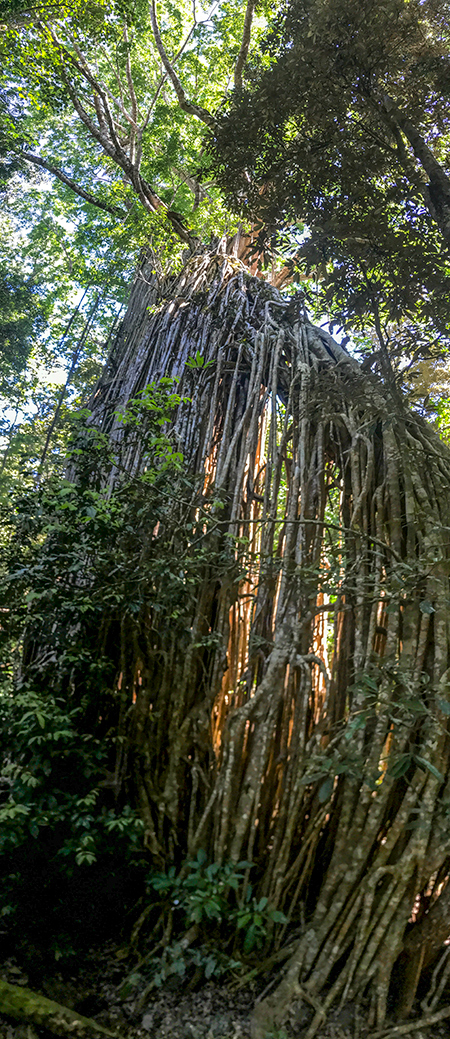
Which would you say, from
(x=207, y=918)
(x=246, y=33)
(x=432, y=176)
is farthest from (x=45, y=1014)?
(x=246, y=33)

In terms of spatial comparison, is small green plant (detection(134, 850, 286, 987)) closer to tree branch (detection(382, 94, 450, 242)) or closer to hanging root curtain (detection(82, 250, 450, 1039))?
hanging root curtain (detection(82, 250, 450, 1039))

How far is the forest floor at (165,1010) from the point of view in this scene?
2.01 m

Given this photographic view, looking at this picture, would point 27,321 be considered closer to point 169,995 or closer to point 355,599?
point 355,599

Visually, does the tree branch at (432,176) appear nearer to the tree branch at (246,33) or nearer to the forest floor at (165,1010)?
the forest floor at (165,1010)

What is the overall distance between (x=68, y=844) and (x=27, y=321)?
9.96 meters

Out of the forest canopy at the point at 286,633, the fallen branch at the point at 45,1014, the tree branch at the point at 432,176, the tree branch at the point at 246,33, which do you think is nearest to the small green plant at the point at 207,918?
the forest canopy at the point at 286,633

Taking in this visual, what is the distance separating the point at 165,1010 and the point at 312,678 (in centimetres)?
146

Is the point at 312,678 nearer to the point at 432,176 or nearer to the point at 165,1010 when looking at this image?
the point at 165,1010

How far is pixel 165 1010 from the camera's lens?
2225mm

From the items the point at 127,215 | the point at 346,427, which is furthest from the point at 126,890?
the point at 127,215

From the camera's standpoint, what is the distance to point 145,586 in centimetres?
305

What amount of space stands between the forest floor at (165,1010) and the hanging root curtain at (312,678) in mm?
75

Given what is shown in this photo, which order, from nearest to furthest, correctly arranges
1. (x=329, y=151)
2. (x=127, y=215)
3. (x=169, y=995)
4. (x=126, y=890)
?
(x=169, y=995), (x=329, y=151), (x=126, y=890), (x=127, y=215)

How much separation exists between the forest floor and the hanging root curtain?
75 millimetres
